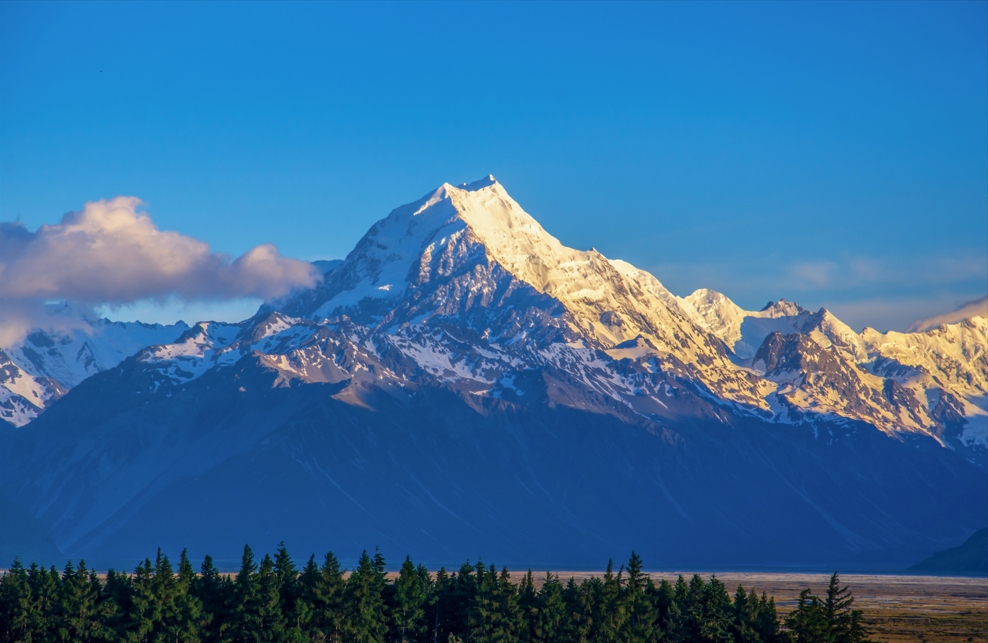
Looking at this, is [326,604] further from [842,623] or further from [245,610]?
[842,623]

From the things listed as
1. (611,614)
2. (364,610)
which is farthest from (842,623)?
(364,610)

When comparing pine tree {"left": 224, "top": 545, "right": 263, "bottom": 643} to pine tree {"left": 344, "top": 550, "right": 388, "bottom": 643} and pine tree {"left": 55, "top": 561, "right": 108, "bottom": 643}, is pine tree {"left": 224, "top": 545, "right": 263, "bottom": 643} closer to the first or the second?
pine tree {"left": 344, "top": 550, "right": 388, "bottom": 643}

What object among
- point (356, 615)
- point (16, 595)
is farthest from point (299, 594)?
point (16, 595)

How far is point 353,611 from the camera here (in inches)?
6373

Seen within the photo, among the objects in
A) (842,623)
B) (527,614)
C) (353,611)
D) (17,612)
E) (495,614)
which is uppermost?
(17,612)

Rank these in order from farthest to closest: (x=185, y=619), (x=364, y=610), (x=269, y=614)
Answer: (x=364, y=610), (x=185, y=619), (x=269, y=614)

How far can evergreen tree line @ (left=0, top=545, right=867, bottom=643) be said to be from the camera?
515 feet

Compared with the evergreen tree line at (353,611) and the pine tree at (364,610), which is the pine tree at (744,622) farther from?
the pine tree at (364,610)

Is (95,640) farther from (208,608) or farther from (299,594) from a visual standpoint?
(299,594)

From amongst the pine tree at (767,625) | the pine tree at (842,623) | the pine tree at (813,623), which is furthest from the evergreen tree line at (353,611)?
the pine tree at (842,623)

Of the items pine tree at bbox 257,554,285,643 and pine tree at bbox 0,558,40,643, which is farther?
pine tree at bbox 0,558,40,643

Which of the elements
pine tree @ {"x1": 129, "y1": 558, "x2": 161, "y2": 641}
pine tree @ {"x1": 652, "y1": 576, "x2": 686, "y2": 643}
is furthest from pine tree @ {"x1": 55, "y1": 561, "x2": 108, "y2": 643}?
pine tree @ {"x1": 652, "y1": 576, "x2": 686, "y2": 643}

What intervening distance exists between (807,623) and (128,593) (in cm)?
7716

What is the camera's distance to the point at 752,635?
160625mm
